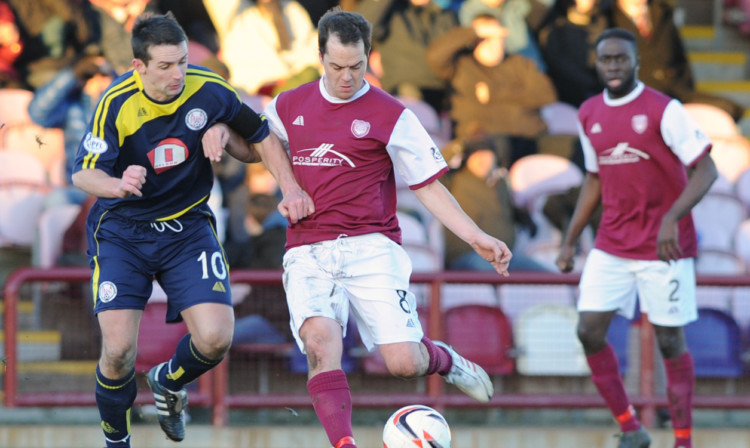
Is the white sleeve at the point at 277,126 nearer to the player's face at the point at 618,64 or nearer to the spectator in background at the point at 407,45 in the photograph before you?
the player's face at the point at 618,64

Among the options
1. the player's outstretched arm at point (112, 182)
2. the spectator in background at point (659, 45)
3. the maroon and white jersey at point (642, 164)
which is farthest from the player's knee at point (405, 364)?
the spectator in background at point (659, 45)

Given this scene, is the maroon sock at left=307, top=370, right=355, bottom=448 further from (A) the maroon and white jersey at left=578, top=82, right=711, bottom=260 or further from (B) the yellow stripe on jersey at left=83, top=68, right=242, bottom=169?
(A) the maroon and white jersey at left=578, top=82, right=711, bottom=260

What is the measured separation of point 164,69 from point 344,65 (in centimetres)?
85

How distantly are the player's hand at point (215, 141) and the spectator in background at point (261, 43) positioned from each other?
15.8 feet

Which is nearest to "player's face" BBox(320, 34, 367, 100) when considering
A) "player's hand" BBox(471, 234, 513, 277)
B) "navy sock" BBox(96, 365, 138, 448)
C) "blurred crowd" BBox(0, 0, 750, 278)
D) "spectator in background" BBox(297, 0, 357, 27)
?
"player's hand" BBox(471, 234, 513, 277)

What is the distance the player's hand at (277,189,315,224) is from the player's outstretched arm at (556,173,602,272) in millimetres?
2285

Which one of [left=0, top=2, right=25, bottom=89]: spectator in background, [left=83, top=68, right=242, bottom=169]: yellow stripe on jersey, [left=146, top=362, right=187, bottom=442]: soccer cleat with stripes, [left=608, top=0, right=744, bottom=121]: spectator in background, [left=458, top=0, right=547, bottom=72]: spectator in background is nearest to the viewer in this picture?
[left=83, top=68, right=242, bottom=169]: yellow stripe on jersey

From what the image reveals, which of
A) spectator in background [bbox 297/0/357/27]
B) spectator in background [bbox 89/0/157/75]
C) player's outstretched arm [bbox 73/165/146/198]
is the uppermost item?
spectator in background [bbox 297/0/357/27]

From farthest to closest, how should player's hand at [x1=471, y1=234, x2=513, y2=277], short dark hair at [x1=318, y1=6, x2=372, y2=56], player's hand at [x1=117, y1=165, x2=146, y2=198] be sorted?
player's hand at [x1=471, y1=234, x2=513, y2=277] < short dark hair at [x1=318, y1=6, x2=372, y2=56] < player's hand at [x1=117, y1=165, x2=146, y2=198]

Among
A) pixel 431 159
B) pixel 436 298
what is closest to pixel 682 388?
pixel 436 298

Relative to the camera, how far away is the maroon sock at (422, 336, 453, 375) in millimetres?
5980

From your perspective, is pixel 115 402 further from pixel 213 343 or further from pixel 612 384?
pixel 612 384

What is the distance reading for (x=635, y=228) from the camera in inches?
289

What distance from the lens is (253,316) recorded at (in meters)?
8.45
